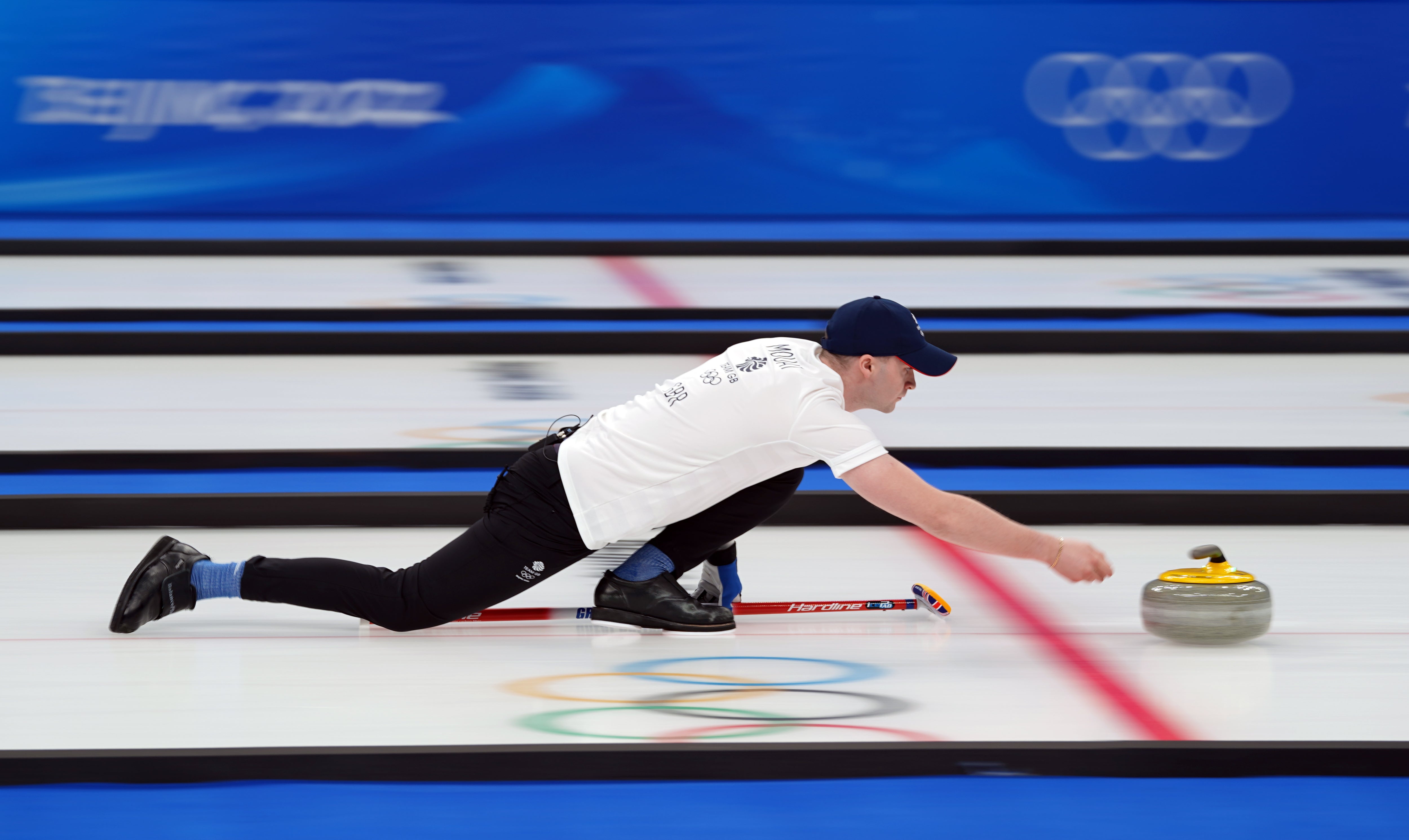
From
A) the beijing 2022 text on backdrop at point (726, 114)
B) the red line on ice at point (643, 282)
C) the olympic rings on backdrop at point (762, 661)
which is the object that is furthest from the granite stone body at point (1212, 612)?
the beijing 2022 text on backdrop at point (726, 114)

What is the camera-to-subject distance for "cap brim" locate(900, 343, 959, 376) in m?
2.27

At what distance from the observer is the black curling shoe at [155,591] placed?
241 centimetres

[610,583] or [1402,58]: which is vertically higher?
[1402,58]

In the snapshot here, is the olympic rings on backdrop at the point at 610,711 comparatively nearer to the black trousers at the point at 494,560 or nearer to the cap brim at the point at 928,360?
the black trousers at the point at 494,560

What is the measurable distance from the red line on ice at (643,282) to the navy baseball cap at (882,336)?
3.59 meters

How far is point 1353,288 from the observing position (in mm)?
6352

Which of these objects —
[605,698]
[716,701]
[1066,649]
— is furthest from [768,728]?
[1066,649]

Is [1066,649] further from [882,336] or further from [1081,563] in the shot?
[882,336]

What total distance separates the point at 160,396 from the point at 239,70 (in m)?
3.53

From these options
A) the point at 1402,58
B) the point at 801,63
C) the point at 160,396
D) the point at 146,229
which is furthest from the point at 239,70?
the point at 1402,58

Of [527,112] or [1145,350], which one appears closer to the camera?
[1145,350]

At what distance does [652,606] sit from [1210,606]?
0.93 metres

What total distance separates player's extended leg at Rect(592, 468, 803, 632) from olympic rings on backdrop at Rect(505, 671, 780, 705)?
0.19 metres

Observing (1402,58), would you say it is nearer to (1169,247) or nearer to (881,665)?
(1169,247)
